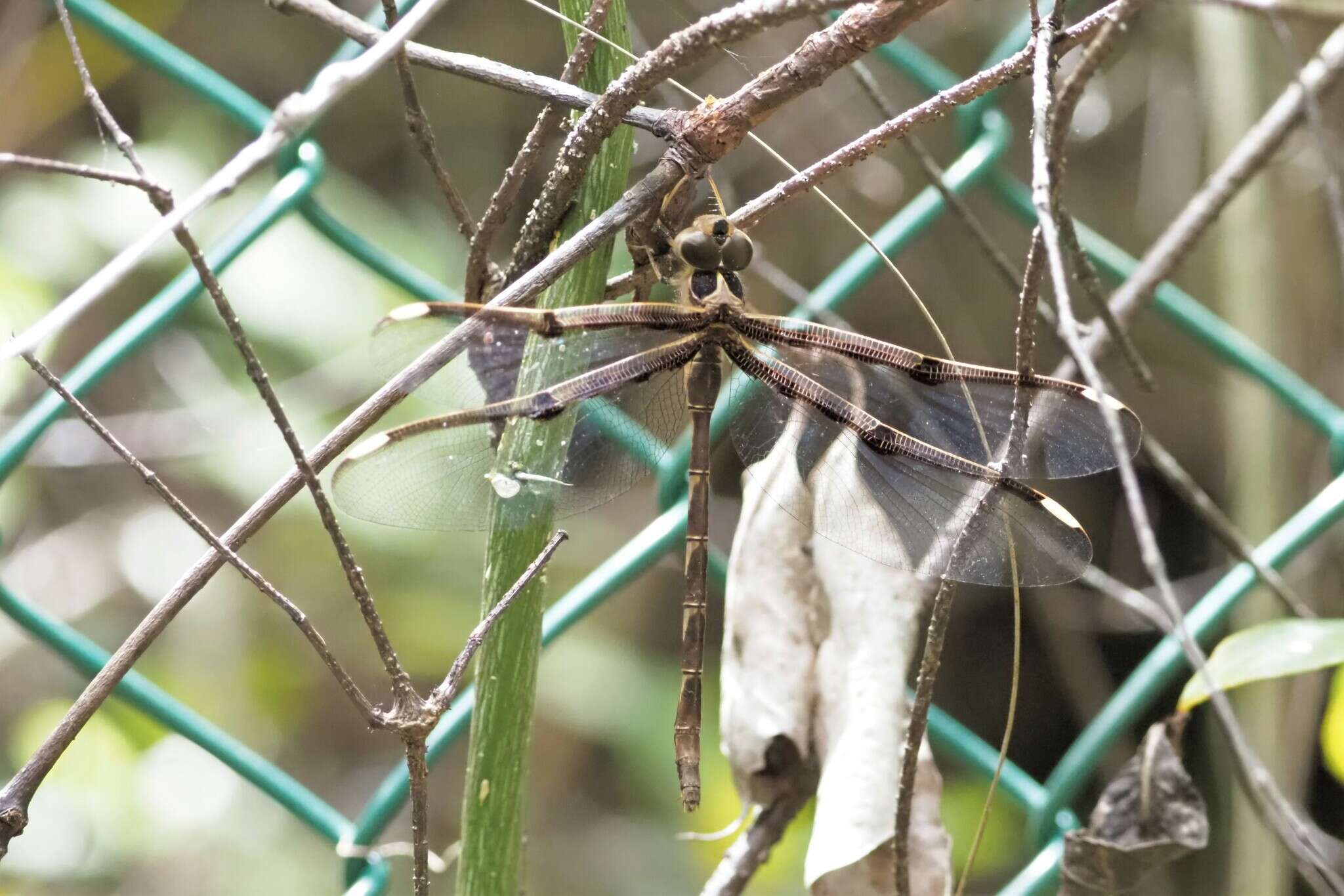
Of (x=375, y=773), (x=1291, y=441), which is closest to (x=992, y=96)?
(x=1291, y=441)

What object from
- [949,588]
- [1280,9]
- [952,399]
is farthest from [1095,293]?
[1280,9]

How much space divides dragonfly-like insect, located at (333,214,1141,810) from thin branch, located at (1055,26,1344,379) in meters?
0.17

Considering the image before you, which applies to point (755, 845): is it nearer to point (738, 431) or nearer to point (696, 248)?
point (738, 431)

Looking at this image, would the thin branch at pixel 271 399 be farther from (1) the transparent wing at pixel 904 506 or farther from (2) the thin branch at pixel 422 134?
(1) the transparent wing at pixel 904 506

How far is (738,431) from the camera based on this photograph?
2.73ft

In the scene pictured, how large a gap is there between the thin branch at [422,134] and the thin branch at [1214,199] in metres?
0.49

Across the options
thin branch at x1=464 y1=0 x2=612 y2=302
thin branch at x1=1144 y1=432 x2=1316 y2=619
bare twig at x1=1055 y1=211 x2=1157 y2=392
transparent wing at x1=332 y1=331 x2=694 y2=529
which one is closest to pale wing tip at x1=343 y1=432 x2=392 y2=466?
transparent wing at x1=332 y1=331 x2=694 y2=529

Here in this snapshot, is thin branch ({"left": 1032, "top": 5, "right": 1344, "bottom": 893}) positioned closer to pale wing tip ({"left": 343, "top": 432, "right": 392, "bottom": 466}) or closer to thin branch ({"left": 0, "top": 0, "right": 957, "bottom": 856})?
thin branch ({"left": 0, "top": 0, "right": 957, "bottom": 856})

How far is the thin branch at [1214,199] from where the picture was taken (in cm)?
91

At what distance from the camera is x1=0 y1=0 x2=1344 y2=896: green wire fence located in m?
0.87

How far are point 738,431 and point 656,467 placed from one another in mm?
67

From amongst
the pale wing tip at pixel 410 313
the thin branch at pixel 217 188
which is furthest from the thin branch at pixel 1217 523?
the thin branch at pixel 217 188

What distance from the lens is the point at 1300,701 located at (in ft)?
4.64

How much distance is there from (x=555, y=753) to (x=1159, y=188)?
1.39 metres
